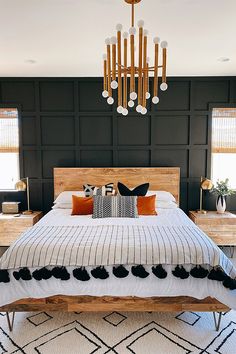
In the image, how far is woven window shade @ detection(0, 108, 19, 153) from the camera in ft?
15.1

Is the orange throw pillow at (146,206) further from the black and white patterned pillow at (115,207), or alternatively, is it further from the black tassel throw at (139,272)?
the black tassel throw at (139,272)

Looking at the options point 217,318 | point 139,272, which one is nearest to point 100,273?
point 139,272

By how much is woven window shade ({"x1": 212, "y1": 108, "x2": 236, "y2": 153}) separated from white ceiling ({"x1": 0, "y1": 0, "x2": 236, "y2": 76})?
0.82m

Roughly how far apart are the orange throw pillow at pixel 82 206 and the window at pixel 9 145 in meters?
1.52

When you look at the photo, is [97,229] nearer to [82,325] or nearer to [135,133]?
[82,325]

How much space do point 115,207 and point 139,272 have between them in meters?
1.34

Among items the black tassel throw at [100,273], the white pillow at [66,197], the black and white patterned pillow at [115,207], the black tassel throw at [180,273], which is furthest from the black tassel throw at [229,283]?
the white pillow at [66,197]

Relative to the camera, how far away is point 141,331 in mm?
2375

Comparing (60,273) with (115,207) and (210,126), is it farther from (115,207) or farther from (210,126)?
(210,126)

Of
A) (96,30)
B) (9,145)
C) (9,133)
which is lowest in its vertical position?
(9,145)

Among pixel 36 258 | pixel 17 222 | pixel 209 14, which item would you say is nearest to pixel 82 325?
pixel 36 258

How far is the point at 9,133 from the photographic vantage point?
15.2ft

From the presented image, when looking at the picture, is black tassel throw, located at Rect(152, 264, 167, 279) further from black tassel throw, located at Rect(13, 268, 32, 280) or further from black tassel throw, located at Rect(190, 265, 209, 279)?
black tassel throw, located at Rect(13, 268, 32, 280)

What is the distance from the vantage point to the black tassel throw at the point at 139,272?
7.47 feet
